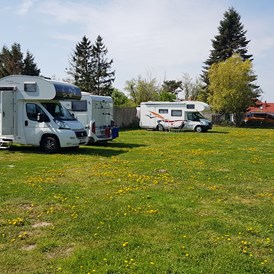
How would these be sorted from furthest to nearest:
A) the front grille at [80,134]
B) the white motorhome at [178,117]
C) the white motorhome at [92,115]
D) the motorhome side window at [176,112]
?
1. the motorhome side window at [176,112]
2. the white motorhome at [178,117]
3. the white motorhome at [92,115]
4. the front grille at [80,134]

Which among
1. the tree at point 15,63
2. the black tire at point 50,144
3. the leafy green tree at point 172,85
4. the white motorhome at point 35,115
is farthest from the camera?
the leafy green tree at point 172,85

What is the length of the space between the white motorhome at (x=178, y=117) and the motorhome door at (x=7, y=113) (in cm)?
1678

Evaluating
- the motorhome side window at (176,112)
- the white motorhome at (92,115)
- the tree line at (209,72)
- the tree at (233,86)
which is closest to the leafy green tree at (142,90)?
the tree line at (209,72)

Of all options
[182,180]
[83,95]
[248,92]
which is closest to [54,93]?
[83,95]

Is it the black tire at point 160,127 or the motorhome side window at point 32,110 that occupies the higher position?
the motorhome side window at point 32,110

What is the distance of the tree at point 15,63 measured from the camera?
4100 cm

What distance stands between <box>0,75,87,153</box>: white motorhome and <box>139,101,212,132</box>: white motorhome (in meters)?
15.8

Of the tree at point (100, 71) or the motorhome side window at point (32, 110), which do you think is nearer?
the motorhome side window at point (32, 110)

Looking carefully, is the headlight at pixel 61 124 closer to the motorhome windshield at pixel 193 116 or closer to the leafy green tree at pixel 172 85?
the motorhome windshield at pixel 193 116

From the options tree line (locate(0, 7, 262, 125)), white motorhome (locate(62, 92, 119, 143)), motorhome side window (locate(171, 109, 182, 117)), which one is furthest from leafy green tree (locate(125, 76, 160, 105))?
white motorhome (locate(62, 92, 119, 143))

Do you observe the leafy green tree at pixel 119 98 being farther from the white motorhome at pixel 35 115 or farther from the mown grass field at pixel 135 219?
the mown grass field at pixel 135 219

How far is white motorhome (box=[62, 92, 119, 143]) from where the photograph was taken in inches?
616

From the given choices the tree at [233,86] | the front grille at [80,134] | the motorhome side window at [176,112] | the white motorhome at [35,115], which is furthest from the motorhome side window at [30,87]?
the tree at [233,86]

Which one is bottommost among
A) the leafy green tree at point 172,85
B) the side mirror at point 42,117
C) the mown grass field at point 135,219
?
the mown grass field at point 135,219
